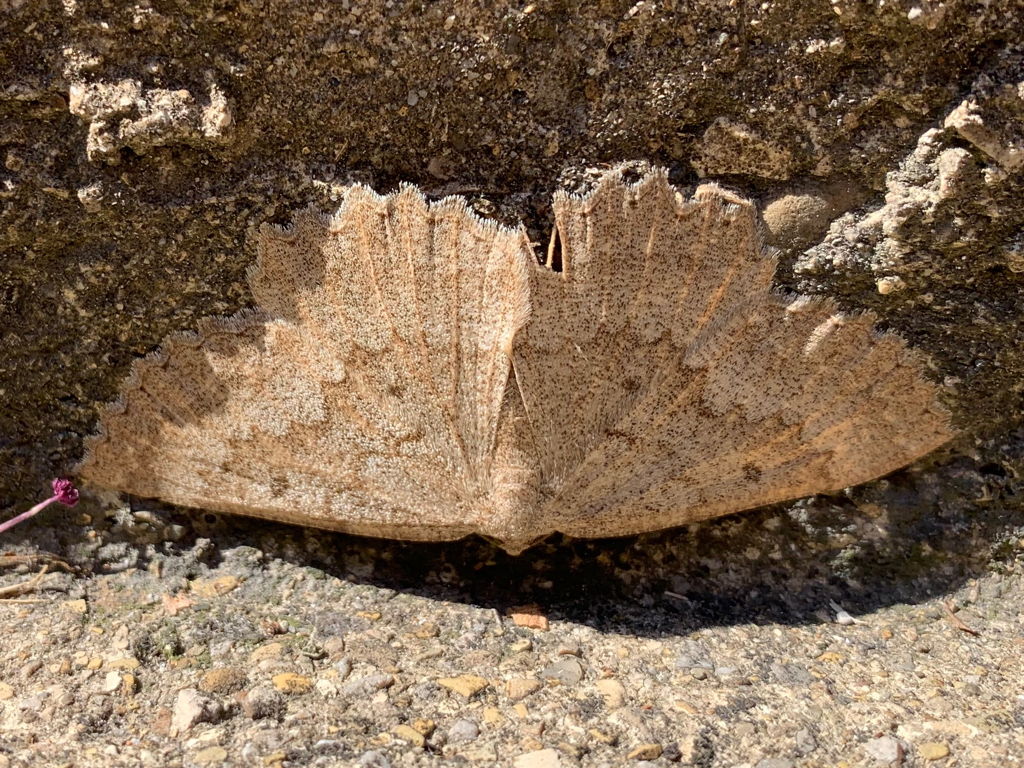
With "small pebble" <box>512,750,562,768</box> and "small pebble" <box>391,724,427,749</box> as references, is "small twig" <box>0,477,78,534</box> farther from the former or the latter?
"small pebble" <box>512,750,562,768</box>

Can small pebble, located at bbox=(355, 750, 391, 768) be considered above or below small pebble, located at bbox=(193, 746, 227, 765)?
below

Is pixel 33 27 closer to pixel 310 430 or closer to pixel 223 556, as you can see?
pixel 310 430

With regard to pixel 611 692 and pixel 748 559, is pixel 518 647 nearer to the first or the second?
pixel 611 692

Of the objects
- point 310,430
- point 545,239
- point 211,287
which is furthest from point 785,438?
point 211,287

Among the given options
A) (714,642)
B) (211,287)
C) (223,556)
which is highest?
(211,287)

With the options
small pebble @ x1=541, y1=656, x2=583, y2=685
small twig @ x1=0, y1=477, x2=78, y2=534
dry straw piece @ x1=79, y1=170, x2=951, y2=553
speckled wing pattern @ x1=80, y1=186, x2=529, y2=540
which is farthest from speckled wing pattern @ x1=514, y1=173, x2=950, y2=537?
small twig @ x1=0, y1=477, x2=78, y2=534

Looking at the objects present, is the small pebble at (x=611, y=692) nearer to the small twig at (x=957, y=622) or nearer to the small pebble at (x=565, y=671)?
the small pebble at (x=565, y=671)

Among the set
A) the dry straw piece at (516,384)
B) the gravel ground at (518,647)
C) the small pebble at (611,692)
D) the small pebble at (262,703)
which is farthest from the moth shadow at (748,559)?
the small pebble at (262,703)
